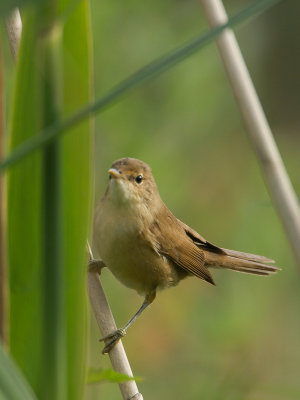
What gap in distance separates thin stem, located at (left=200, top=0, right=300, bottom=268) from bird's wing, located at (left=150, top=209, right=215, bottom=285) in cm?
108

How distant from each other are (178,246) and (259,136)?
4.04 ft

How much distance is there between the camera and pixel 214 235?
4.26 m

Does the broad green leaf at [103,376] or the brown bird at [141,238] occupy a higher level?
the brown bird at [141,238]

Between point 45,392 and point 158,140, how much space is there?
2558 mm

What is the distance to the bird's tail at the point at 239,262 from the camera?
2746 mm

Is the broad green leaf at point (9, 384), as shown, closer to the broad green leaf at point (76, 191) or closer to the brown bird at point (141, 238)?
the broad green leaf at point (76, 191)

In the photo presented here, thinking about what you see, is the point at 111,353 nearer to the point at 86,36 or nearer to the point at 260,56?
the point at 86,36

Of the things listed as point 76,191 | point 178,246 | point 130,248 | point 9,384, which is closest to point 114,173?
point 130,248

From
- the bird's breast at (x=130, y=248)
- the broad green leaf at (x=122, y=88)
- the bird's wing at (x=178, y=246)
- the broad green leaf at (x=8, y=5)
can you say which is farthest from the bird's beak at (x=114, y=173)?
the broad green leaf at (x=8, y=5)

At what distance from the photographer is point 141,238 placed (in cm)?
233

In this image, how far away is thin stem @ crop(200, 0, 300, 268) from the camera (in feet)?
4.23

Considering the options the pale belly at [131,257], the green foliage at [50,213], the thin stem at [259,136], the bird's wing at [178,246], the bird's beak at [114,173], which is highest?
the bird's beak at [114,173]

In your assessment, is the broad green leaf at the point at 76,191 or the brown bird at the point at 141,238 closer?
the broad green leaf at the point at 76,191

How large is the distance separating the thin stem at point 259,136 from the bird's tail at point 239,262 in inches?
56.7
